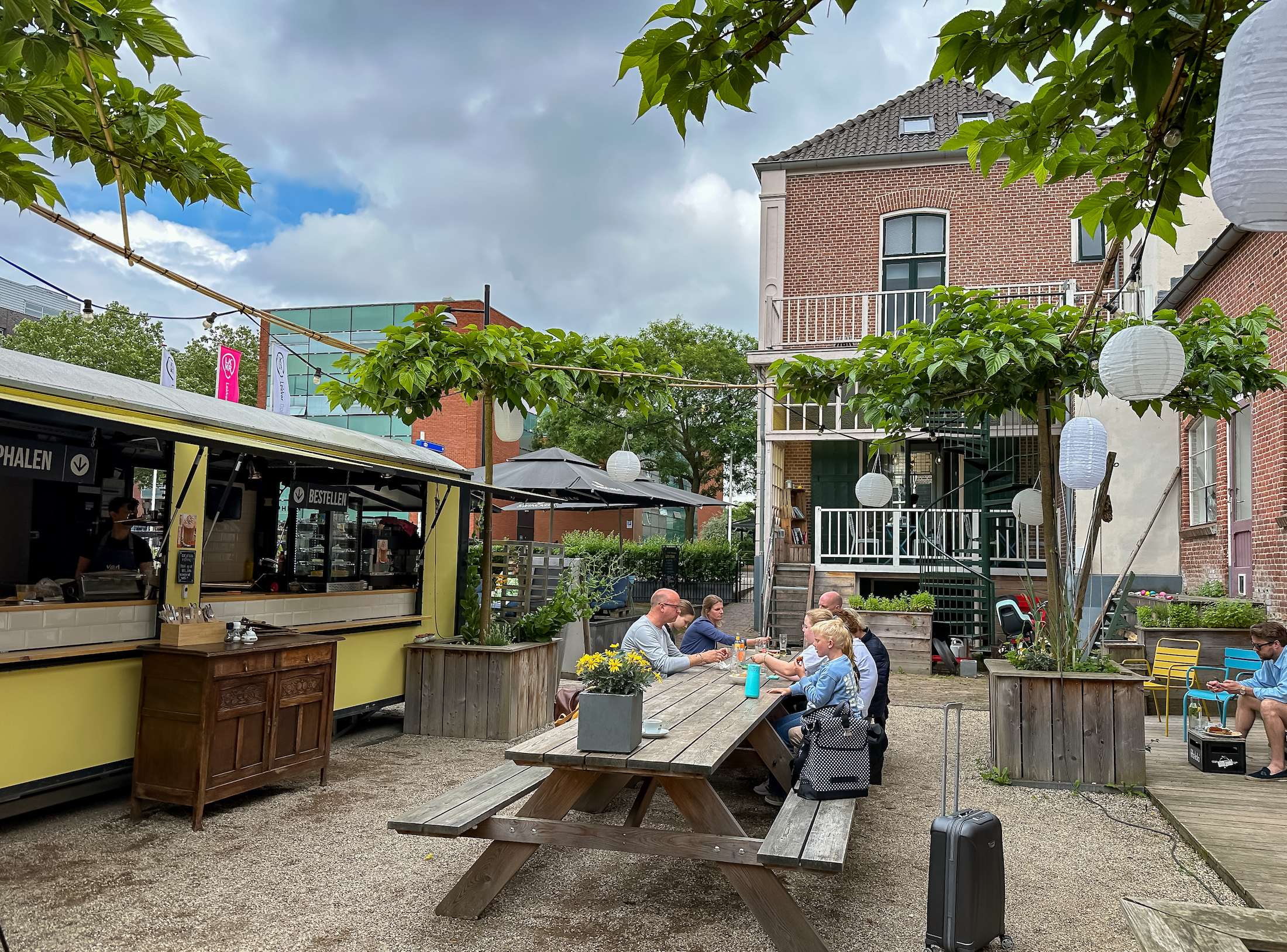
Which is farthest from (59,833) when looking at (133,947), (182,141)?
(182,141)

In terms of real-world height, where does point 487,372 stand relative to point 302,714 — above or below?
above

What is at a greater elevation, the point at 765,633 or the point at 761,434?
the point at 761,434

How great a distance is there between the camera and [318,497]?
27.6 ft

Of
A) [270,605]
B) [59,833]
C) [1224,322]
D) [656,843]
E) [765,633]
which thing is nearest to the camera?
[656,843]

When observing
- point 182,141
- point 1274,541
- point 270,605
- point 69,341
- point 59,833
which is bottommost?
point 59,833

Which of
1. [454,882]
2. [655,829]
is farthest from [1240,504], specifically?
[454,882]

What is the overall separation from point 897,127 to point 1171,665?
1263 cm

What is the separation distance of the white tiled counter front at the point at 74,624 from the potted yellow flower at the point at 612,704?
3406 millimetres

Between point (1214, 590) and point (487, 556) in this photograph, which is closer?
point (487, 556)

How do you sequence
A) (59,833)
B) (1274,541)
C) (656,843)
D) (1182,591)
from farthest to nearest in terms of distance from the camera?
(1182,591) < (1274,541) < (59,833) < (656,843)

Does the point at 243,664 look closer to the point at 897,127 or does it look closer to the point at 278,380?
the point at 278,380

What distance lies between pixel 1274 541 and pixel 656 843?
8.26 m

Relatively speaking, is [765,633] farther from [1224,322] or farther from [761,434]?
[1224,322]

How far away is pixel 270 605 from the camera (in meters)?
7.17
